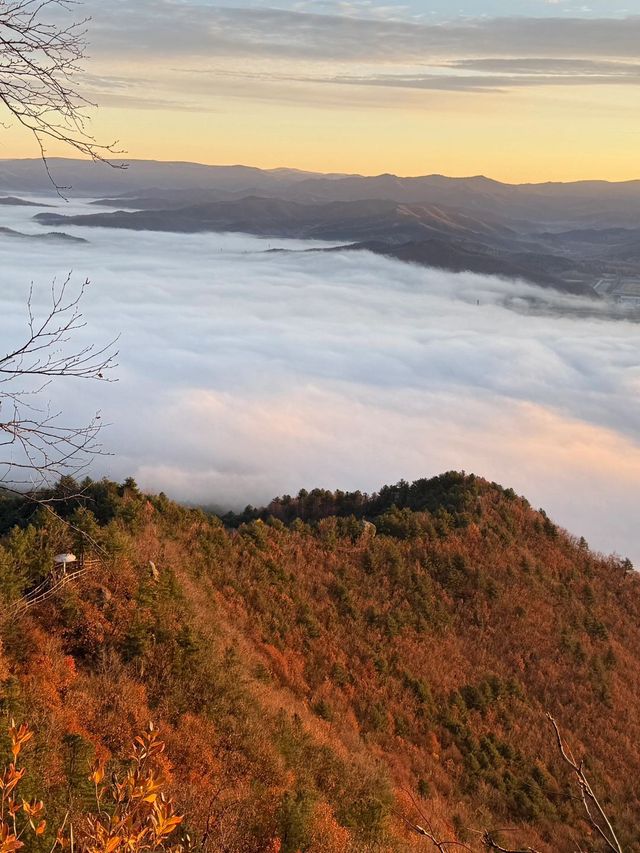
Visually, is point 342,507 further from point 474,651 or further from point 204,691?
point 204,691

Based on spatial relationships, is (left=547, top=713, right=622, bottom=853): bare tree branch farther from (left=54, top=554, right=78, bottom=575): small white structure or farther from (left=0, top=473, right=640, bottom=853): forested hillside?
(left=54, top=554, right=78, bottom=575): small white structure

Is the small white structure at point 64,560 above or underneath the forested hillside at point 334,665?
above

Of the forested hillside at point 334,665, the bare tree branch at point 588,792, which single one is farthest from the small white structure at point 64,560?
the bare tree branch at point 588,792

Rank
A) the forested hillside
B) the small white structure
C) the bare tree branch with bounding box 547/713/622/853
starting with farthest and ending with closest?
the small white structure → the forested hillside → the bare tree branch with bounding box 547/713/622/853

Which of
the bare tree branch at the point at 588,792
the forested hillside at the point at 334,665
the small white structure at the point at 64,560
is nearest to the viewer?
the bare tree branch at the point at 588,792

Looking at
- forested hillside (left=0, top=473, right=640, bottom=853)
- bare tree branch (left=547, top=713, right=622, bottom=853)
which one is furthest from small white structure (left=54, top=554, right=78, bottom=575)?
bare tree branch (left=547, top=713, right=622, bottom=853)

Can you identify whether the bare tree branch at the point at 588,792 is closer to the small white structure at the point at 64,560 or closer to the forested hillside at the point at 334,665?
the forested hillside at the point at 334,665
